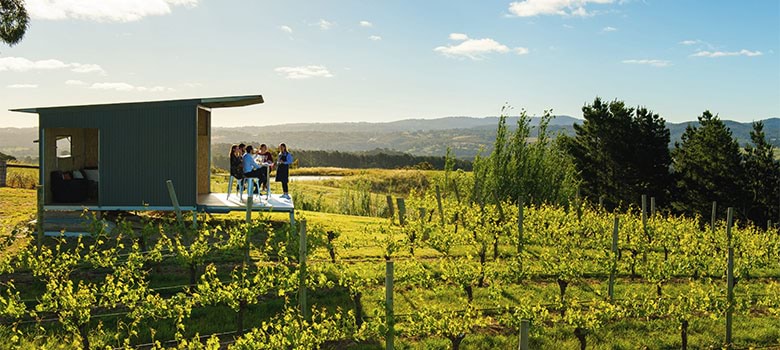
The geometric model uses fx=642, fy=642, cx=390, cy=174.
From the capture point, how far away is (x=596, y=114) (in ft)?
135

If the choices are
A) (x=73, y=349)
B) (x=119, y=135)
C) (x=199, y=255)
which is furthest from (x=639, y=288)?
(x=119, y=135)

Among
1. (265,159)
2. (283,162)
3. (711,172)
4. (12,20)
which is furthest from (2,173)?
(711,172)

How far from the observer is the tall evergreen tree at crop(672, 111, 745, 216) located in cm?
3491

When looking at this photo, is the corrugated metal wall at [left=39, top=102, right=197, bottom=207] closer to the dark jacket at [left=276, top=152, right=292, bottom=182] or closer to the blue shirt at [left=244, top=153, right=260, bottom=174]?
the blue shirt at [left=244, top=153, right=260, bottom=174]

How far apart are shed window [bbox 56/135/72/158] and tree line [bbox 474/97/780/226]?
47.8ft

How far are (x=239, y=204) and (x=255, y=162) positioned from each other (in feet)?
3.97

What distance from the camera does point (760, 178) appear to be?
35.2 metres

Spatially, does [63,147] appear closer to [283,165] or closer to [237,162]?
[237,162]

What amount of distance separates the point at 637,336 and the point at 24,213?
1799 centimetres

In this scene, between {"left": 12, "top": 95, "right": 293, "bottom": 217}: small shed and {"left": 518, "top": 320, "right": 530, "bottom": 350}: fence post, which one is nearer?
{"left": 518, "top": 320, "right": 530, "bottom": 350}: fence post

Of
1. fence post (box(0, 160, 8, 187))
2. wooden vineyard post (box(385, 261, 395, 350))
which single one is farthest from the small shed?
fence post (box(0, 160, 8, 187))

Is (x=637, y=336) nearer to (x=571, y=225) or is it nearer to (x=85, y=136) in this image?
(x=571, y=225)

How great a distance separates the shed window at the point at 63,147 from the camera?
62.3ft

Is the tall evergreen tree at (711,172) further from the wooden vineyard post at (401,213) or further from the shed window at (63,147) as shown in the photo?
the shed window at (63,147)
